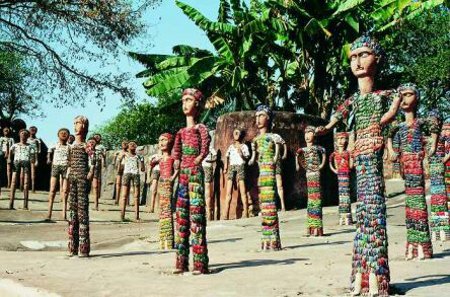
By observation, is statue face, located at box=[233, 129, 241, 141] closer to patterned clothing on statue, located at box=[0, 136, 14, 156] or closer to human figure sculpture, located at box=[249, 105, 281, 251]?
human figure sculpture, located at box=[249, 105, 281, 251]

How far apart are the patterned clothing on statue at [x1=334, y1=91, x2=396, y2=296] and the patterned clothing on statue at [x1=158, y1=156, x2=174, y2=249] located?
14.3ft

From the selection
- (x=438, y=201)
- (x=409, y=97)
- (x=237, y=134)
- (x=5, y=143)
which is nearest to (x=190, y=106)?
(x=409, y=97)

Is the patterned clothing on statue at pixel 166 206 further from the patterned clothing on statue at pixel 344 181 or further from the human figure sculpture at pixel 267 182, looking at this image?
the patterned clothing on statue at pixel 344 181

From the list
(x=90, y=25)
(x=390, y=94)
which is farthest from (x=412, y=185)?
(x=90, y=25)

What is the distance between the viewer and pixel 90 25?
54.1 ft

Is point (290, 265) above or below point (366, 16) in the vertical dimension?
below

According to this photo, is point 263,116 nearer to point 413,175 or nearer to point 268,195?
point 268,195

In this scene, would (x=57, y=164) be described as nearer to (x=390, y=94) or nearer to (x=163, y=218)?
(x=163, y=218)

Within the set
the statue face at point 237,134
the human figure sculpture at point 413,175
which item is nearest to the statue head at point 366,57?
the human figure sculpture at point 413,175

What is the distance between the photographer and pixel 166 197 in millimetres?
9414

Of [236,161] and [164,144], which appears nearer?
→ [164,144]

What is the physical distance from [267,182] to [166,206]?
67.4 inches

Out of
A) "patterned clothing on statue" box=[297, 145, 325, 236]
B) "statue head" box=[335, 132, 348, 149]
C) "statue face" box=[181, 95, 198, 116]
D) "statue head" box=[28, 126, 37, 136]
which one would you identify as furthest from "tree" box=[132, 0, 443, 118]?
"statue face" box=[181, 95, 198, 116]

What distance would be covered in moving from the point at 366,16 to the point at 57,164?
12.6 m
